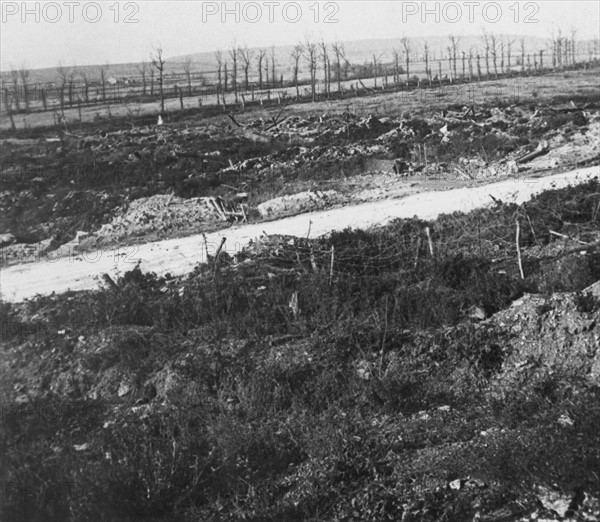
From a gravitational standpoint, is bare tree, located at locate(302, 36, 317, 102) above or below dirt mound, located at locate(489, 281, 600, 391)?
above

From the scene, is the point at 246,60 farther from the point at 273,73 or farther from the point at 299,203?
the point at 299,203

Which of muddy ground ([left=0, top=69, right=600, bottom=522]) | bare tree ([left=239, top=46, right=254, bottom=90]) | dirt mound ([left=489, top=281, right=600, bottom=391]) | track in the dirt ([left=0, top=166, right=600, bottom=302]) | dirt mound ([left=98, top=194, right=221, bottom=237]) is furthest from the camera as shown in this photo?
bare tree ([left=239, top=46, right=254, bottom=90])

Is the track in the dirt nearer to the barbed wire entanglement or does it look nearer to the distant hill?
the barbed wire entanglement

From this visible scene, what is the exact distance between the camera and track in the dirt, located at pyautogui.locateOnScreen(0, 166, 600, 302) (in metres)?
13.8

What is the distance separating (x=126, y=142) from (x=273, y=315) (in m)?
16.9

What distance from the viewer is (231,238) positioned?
1552cm

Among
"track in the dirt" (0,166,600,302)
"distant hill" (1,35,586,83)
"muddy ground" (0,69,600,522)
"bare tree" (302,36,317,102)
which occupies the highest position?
"distant hill" (1,35,586,83)

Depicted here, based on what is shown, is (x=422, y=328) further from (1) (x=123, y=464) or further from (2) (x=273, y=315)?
(1) (x=123, y=464)

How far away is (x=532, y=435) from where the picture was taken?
23.4ft

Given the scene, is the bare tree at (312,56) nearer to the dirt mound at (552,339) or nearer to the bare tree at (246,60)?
the bare tree at (246,60)

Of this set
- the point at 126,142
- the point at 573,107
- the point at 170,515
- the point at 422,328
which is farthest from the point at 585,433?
the point at 573,107

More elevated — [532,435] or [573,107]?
[573,107]

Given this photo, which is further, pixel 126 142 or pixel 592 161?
pixel 126 142

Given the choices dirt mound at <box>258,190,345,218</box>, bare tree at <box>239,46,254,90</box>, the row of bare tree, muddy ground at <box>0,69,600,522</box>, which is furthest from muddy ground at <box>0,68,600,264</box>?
bare tree at <box>239,46,254,90</box>
